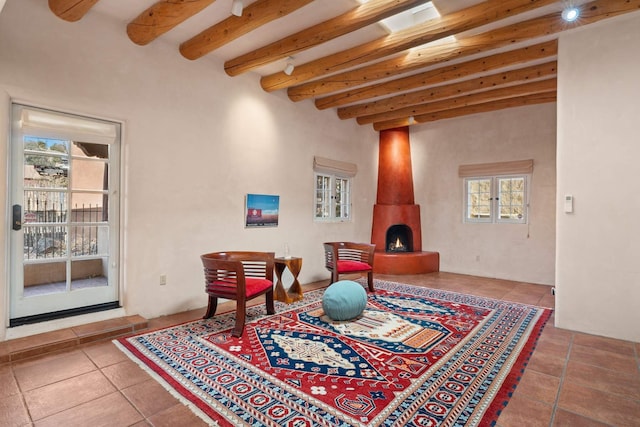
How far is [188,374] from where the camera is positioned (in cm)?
245

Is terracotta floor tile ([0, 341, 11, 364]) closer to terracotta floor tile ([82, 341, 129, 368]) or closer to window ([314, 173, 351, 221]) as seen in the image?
terracotta floor tile ([82, 341, 129, 368])

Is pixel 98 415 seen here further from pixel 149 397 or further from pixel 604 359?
pixel 604 359

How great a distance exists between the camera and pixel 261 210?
4.86m

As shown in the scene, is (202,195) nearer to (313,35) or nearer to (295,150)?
(295,150)

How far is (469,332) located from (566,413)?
1.32 metres

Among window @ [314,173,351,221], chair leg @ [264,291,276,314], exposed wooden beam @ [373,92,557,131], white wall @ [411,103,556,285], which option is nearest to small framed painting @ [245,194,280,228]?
window @ [314,173,351,221]

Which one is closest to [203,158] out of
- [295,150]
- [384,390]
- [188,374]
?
[295,150]

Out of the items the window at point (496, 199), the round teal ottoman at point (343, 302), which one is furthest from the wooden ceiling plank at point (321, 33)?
the window at point (496, 199)

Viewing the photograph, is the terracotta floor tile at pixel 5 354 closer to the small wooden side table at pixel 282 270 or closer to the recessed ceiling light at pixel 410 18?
the small wooden side table at pixel 282 270

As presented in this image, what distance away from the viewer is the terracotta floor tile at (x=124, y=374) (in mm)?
2344

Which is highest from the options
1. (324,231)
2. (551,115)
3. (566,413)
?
(551,115)

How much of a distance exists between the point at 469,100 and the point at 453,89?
56cm

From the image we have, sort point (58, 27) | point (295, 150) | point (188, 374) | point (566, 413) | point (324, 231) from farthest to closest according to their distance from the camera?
point (324, 231), point (295, 150), point (58, 27), point (188, 374), point (566, 413)

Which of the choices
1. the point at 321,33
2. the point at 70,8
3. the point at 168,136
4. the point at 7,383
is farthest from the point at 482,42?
the point at 7,383
